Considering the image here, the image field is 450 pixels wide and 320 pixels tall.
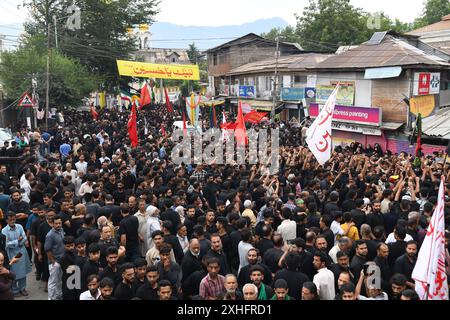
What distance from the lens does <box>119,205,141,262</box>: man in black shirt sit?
7.90 meters

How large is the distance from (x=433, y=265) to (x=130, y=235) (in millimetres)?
4660

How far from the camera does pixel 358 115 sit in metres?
22.4

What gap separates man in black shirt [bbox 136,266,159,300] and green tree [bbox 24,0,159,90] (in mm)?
37904

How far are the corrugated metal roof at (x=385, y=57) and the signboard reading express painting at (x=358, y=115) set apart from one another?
1.85 meters

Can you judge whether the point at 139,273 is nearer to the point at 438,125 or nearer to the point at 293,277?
the point at 293,277

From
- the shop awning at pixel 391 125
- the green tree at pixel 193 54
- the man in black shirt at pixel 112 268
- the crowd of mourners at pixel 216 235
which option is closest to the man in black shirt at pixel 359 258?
the crowd of mourners at pixel 216 235

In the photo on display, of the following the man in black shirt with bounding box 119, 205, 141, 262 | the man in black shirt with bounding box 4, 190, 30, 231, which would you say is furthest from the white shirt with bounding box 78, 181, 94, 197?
the man in black shirt with bounding box 119, 205, 141, 262

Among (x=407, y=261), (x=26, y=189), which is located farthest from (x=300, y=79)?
(x=407, y=261)

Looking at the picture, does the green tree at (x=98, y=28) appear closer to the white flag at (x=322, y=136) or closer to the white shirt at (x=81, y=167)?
the white shirt at (x=81, y=167)

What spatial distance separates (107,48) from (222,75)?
9929mm

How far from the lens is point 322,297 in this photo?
560cm

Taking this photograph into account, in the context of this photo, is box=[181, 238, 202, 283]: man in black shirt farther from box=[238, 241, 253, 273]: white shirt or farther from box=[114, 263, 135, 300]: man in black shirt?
box=[114, 263, 135, 300]: man in black shirt
